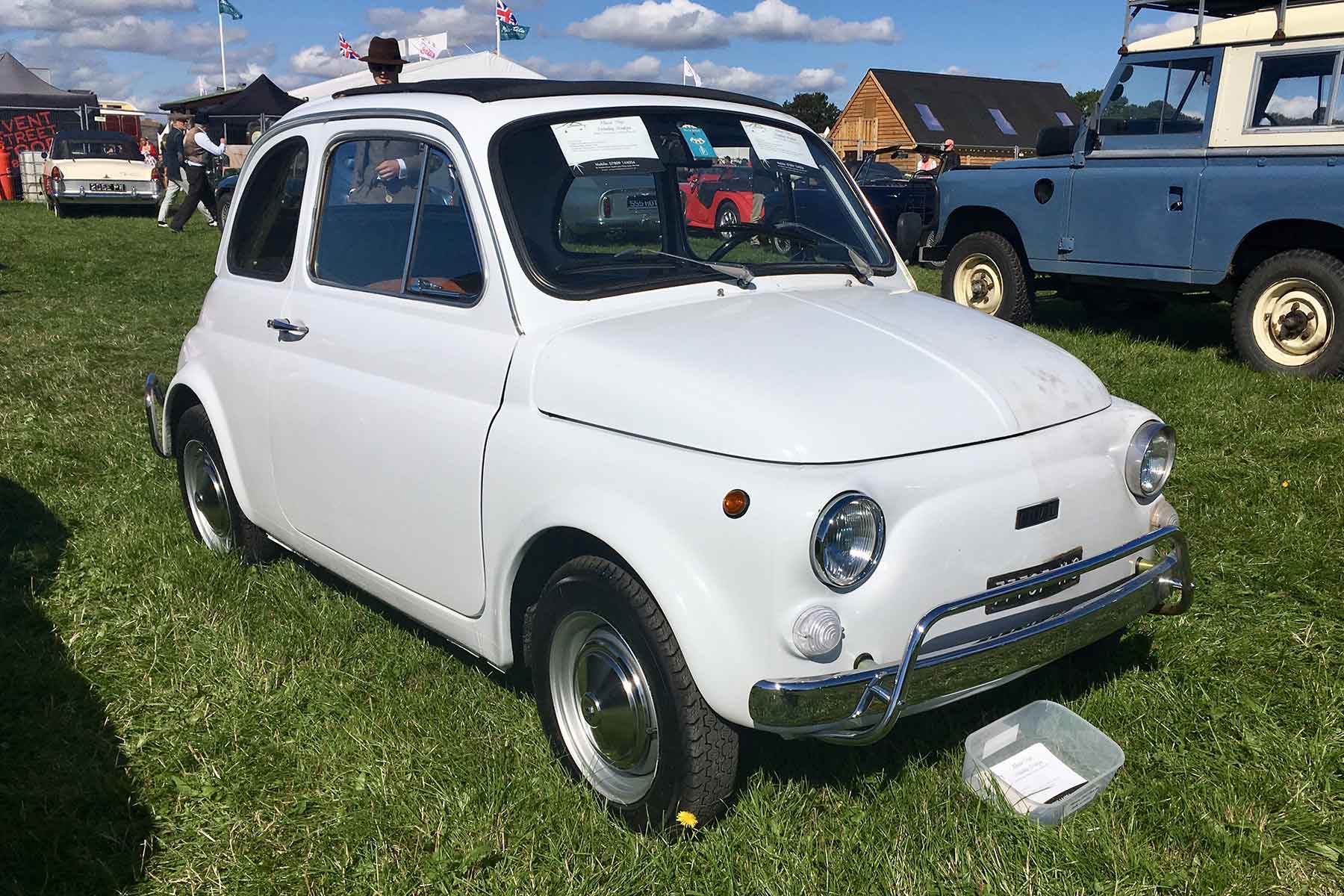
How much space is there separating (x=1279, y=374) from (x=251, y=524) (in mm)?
6589

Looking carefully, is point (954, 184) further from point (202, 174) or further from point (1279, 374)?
point (202, 174)

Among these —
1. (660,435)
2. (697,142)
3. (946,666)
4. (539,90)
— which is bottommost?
(946,666)

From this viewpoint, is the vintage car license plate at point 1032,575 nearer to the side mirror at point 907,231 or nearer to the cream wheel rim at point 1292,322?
the side mirror at point 907,231

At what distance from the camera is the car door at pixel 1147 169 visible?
316 inches

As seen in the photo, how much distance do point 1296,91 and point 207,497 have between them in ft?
24.4

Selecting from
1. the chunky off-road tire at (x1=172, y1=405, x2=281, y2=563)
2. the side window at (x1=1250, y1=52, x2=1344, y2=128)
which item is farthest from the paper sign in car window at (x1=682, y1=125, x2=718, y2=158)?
the side window at (x1=1250, y1=52, x2=1344, y2=128)

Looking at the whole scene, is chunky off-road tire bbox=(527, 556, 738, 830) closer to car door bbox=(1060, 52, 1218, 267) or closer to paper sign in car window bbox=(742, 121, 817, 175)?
paper sign in car window bbox=(742, 121, 817, 175)

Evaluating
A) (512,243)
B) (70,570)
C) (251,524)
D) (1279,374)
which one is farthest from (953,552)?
(1279,374)

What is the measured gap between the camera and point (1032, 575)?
264 cm

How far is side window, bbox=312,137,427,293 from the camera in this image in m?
3.45

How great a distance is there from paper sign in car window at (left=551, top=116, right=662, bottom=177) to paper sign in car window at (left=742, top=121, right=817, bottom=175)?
1.50ft

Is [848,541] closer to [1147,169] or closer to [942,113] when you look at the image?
[1147,169]

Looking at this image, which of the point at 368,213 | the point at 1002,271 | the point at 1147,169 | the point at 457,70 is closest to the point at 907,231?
the point at 368,213

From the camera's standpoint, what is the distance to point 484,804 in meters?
2.88
